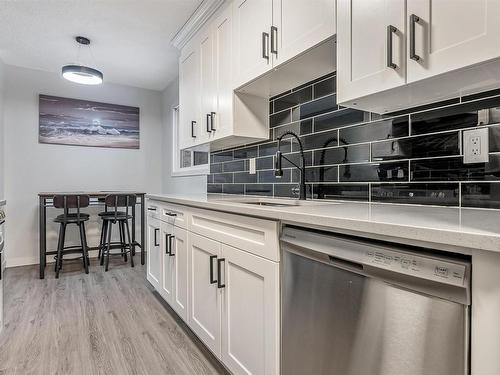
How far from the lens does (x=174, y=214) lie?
210cm

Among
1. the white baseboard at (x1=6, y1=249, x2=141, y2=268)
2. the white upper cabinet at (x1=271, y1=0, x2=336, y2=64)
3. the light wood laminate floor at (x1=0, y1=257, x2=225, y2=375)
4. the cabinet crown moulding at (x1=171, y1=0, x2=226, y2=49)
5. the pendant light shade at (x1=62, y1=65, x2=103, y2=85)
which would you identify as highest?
the cabinet crown moulding at (x1=171, y1=0, x2=226, y2=49)

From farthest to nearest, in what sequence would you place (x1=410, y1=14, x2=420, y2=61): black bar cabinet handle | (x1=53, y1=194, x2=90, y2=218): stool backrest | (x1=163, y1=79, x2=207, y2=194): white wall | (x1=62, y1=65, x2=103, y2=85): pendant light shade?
(x1=163, y1=79, x2=207, y2=194): white wall < (x1=53, y1=194, x2=90, y2=218): stool backrest < (x1=62, y1=65, x2=103, y2=85): pendant light shade < (x1=410, y1=14, x2=420, y2=61): black bar cabinet handle

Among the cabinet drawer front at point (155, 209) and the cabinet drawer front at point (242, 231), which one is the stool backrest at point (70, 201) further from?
the cabinet drawer front at point (242, 231)

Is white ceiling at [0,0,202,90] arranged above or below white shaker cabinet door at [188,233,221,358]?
above

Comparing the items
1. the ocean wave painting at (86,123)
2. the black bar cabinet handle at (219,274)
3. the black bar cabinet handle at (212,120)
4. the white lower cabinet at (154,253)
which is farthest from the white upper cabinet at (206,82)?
the ocean wave painting at (86,123)

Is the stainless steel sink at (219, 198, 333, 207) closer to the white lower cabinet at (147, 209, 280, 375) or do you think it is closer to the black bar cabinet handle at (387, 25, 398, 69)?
the white lower cabinet at (147, 209, 280, 375)

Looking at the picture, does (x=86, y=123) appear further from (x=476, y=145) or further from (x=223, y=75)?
(x=476, y=145)

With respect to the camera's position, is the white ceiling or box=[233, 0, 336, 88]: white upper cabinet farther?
the white ceiling

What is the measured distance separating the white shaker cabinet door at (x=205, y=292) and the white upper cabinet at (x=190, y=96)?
111cm

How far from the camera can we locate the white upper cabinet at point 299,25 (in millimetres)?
1288

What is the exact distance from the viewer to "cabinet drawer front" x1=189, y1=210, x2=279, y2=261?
3.83 feet

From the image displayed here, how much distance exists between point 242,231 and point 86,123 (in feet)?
12.0

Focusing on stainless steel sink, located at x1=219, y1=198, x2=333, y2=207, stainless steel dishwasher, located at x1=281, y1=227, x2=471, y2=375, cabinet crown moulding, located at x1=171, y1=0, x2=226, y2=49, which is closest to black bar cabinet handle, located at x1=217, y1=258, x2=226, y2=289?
stainless steel sink, located at x1=219, y1=198, x2=333, y2=207

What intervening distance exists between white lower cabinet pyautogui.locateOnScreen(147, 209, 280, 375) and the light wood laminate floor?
180mm
